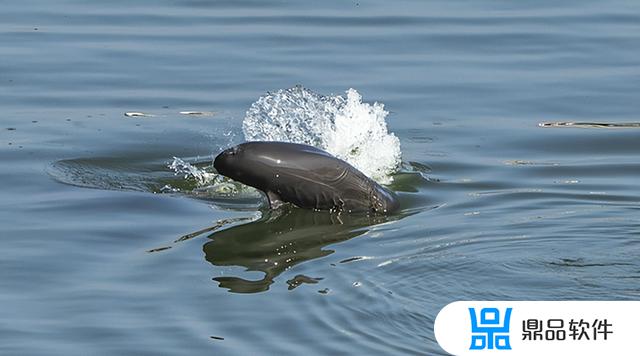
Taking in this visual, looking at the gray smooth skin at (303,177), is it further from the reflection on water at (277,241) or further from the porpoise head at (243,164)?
the reflection on water at (277,241)

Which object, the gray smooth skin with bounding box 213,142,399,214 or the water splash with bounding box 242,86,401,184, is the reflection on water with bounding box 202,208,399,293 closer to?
the gray smooth skin with bounding box 213,142,399,214

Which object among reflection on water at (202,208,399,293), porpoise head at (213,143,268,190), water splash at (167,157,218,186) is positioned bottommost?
reflection on water at (202,208,399,293)

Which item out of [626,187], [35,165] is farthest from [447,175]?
[35,165]

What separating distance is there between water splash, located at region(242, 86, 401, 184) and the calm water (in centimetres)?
29

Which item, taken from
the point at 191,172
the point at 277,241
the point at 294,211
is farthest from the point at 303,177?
the point at 191,172

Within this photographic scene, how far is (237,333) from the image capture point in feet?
31.6

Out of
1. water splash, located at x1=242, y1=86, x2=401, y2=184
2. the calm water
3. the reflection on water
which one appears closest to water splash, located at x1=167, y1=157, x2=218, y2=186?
the calm water

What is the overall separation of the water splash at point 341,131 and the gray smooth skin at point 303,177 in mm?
880

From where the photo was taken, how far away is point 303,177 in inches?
491

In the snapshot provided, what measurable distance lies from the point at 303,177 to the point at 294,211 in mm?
358

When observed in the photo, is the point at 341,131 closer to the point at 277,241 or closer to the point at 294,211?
the point at 294,211

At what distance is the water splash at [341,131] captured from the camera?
547 inches

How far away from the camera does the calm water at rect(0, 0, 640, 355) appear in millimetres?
10039

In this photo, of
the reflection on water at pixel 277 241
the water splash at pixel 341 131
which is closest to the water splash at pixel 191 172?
the water splash at pixel 341 131
